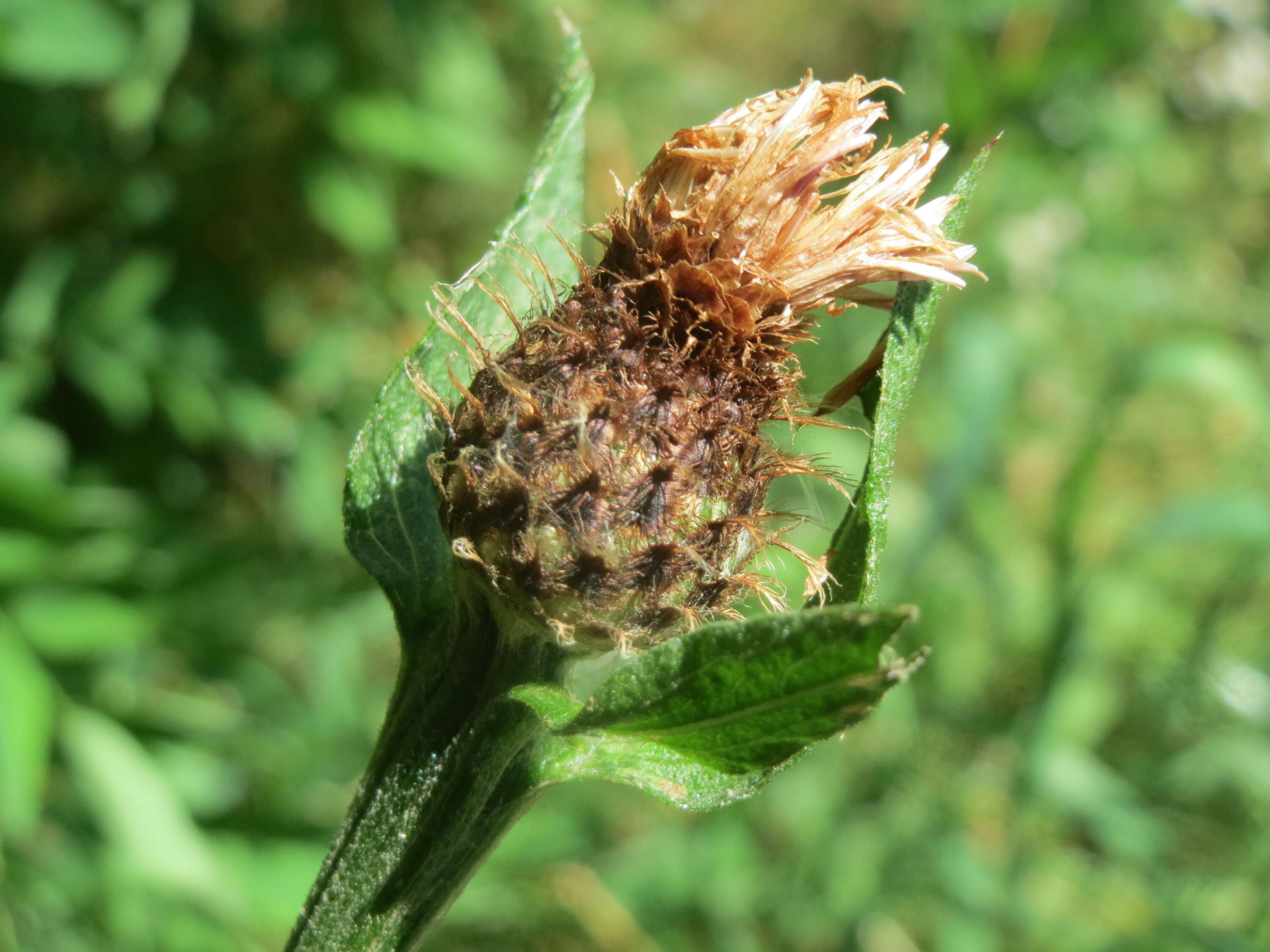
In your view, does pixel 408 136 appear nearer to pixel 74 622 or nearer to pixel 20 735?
pixel 74 622

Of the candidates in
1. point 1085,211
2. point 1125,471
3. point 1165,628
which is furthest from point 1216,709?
point 1085,211

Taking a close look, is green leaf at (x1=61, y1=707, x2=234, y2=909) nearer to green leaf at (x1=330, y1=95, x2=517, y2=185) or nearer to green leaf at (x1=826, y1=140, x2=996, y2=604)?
green leaf at (x1=330, y1=95, x2=517, y2=185)

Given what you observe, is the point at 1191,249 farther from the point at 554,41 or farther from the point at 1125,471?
the point at 554,41

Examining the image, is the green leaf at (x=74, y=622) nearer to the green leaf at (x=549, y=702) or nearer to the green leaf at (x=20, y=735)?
the green leaf at (x=20, y=735)

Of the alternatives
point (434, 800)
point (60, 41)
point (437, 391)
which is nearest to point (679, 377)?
point (437, 391)

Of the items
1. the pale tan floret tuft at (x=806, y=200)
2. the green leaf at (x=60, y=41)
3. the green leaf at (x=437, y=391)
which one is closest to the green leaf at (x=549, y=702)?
the green leaf at (x=437, y=391)

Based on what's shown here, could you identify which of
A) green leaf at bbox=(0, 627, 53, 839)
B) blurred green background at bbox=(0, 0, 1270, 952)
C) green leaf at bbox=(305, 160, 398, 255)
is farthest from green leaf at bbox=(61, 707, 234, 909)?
green leaf at bbox=(305, 160, 398, 255)

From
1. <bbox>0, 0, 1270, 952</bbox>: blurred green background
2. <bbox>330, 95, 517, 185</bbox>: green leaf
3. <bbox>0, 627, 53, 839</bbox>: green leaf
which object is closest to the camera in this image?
<bbox>0, 627, 53, 839</bbox>: green leaf
